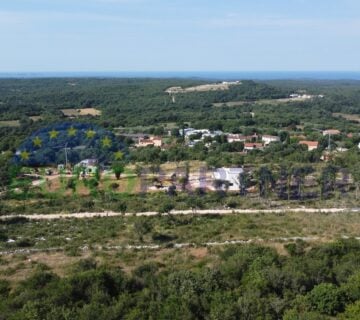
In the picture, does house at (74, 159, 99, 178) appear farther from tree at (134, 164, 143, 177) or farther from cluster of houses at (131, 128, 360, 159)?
cluster of houses at (131, 128, 360, 159)

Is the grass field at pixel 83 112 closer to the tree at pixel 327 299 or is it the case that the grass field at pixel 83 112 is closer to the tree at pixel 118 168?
the tree at pixel 118 168

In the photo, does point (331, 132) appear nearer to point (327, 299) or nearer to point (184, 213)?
point (184, 213)

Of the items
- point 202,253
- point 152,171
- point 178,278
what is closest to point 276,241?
point 202,253

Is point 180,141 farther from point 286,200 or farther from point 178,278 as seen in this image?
point 178,278
